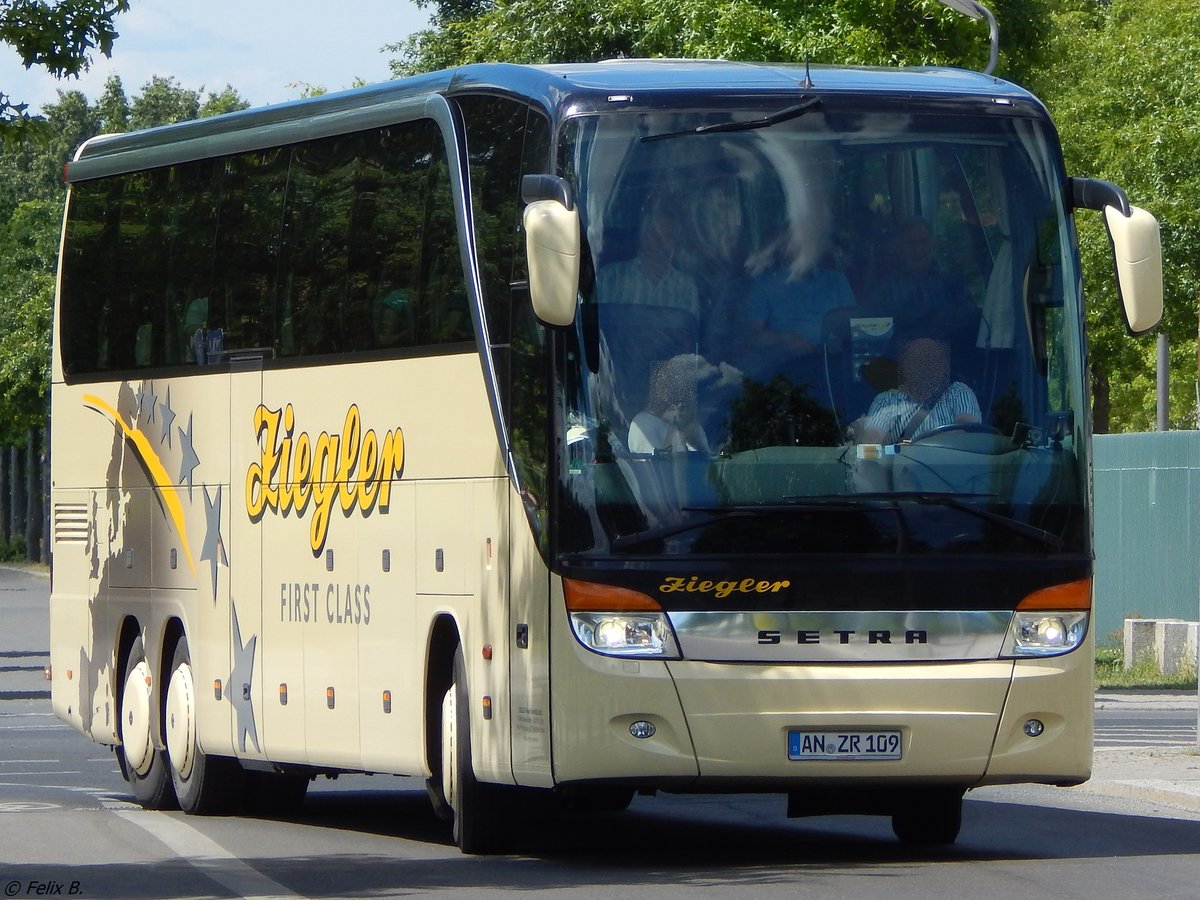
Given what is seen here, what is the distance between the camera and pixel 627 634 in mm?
10633

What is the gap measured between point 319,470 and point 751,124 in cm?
363

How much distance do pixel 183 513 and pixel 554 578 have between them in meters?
5.14

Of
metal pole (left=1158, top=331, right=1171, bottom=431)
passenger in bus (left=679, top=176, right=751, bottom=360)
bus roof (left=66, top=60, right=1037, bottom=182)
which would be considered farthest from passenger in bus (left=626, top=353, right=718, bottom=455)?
metal pole (left=1158, top=331, right=1171, bottom=431)

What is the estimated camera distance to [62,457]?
17359 millimetres

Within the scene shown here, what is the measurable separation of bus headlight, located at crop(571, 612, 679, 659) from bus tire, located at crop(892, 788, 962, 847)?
2.22 meters

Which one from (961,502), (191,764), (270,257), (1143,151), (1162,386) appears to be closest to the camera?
(961,502)

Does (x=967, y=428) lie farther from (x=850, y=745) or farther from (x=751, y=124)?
(x=751, y=124)

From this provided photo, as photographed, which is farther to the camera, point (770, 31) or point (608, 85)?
point (770, 31)

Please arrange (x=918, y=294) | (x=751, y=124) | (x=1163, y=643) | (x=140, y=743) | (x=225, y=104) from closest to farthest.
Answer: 1. (x=918, y=294)
2. (x=751, y=124)
3. (x=140, y=743)
4. (x=1163, y=643)
5. (x=225, y=104)

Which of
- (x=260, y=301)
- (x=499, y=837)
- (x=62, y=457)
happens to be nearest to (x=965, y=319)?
(x=499, y=837)

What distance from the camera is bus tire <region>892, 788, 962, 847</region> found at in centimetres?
1225

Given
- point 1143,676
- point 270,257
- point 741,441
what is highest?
A: point 270,257

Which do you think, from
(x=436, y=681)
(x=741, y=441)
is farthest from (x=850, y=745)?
(x=436, y=681)

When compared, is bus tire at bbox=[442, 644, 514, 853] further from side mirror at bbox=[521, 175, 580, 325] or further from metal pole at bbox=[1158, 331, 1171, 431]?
metal pole at bbox=[1158, 331, 1171, 431]
